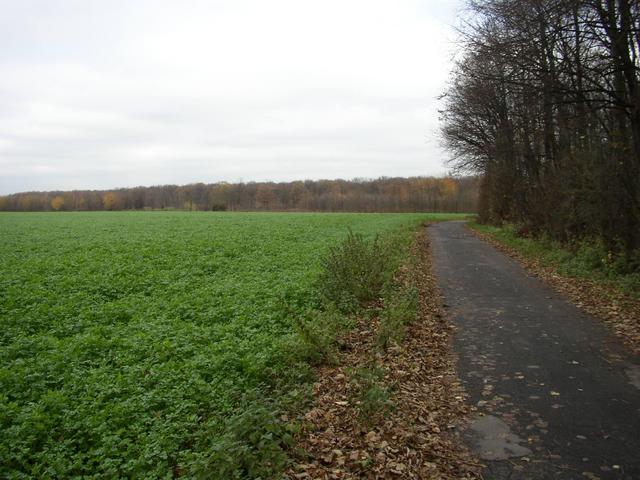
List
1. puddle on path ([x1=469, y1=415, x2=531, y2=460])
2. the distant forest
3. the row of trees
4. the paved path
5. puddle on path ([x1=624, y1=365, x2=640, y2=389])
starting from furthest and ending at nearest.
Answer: the distant forest < the row of trees < puddle on path ([x1=624, y1=365, x2=640, y2=389]) < puddle on path ([x1=469, y1=415, x2=531, y2=460]) < the paved path

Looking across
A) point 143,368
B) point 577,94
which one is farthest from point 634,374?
point 577,94

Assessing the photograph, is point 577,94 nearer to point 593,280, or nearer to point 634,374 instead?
point 593,280

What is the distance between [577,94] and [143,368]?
13668 mm

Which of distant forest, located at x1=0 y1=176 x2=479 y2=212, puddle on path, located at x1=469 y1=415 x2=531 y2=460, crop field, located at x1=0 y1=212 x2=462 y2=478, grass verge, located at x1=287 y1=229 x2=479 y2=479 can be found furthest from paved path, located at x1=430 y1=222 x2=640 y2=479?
distant forest, located at x1=0 y1=176 x2=479 y2=212

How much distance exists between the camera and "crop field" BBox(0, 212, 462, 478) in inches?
185

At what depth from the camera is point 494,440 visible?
475cm

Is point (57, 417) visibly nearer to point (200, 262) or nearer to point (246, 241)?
point (200, 262)

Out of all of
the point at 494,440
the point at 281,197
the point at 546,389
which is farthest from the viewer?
the point at 281,197

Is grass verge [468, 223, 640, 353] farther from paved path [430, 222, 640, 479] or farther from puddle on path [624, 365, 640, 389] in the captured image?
puddle on path [624, 365, 640, 389]

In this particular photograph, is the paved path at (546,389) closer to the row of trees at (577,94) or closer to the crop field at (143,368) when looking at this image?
the crop field at (143,368)

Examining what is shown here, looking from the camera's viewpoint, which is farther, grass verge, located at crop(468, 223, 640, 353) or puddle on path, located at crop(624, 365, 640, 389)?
grass verge, located at crop(468, 223, 640, 353)

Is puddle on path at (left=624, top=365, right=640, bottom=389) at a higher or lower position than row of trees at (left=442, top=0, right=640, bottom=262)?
lower

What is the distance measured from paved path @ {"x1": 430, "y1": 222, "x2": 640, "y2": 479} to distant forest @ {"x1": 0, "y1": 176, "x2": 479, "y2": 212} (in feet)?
262

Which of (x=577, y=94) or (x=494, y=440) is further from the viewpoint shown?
(x=577, y=94)
